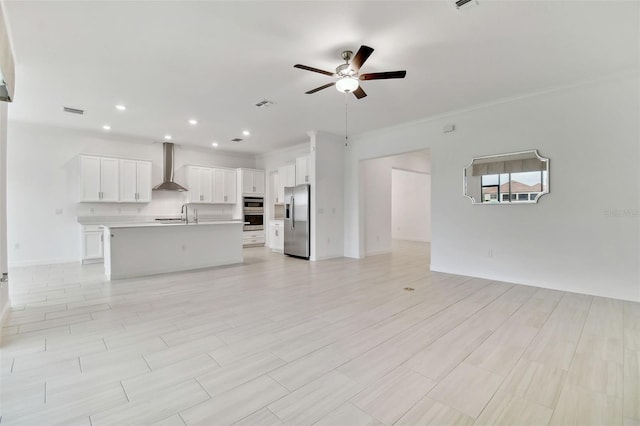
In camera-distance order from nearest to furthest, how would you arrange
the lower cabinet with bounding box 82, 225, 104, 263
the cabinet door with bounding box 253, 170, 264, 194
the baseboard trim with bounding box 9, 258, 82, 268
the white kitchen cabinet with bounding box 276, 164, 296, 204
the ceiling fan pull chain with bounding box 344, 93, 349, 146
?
the ceiling fan pull chain with bounding box 344, 93, 349, 146, the baseboard trim with bounding box 9, 258, 82, 268, the lower cabinet with bounding box 82, 225, 104, 263, the white kitchen cabinet with bounding box 276, 164, 296, 204, the cabinet door with bounding box 253, 170, 264, 194

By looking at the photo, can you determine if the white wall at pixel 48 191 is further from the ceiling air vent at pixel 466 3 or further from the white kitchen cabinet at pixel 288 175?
the ceiling air vent at pixel 466 3

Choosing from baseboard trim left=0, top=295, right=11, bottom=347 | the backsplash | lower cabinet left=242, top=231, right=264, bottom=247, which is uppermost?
the backsplash

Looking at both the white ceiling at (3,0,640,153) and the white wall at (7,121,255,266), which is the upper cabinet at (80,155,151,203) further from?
the white ceiling at (3,0,640,153)

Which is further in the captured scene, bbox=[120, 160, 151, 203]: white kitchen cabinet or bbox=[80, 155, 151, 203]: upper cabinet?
bbox=[120, 160, 151, 203]: white kitchen cabinet

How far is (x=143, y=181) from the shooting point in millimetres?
7289

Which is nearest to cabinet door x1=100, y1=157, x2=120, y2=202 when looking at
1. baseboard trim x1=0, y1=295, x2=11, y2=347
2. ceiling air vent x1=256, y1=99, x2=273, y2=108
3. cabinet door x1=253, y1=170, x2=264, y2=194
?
cabinet door x1=253, y1=170, x2=264, y2=194

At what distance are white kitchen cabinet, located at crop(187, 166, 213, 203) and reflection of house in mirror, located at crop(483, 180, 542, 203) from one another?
6.99 m

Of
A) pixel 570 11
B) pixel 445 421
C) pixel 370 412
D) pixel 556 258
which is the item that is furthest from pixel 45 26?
pixel 556 258

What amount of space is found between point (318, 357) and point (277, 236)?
6.00 metres

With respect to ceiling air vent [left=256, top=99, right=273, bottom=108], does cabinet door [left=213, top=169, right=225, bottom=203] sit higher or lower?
lower

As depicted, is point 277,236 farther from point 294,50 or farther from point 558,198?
point 558,198

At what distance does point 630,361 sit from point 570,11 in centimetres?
299

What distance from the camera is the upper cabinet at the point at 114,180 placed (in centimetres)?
653

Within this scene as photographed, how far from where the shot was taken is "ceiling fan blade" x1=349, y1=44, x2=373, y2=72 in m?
2.70
